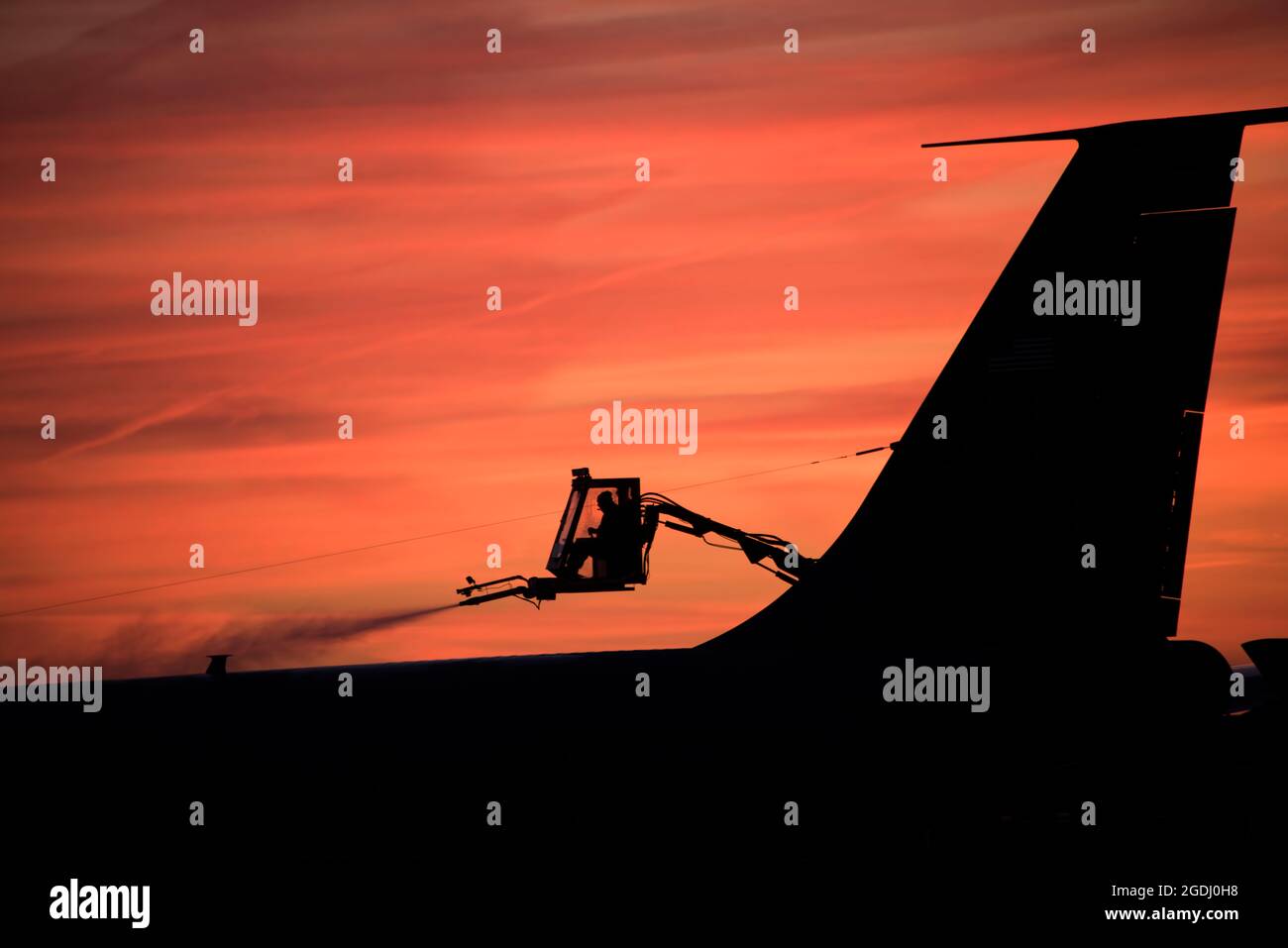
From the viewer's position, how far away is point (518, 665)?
16.9 meters

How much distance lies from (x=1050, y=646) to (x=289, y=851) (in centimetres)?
907

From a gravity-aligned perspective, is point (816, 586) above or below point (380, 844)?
above

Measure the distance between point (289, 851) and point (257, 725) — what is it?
1.94 metres

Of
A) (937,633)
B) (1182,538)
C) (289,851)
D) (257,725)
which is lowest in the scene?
(289,851)

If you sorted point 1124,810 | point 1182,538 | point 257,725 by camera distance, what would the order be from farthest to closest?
point 257,725
point 1182,538
point 1124,810

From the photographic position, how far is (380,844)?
47.6 ft

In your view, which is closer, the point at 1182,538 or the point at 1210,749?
the point at 1210,749

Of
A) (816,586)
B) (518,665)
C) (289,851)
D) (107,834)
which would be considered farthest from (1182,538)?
(107,834)

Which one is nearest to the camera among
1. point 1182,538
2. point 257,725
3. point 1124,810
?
point 1124,810

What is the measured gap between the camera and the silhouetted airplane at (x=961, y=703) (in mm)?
13062

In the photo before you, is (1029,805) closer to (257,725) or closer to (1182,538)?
(1182,538)

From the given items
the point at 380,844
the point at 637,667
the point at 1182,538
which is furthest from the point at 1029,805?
the point at 380,844

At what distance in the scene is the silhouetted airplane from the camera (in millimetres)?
13062

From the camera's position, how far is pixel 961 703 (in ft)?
44.8
